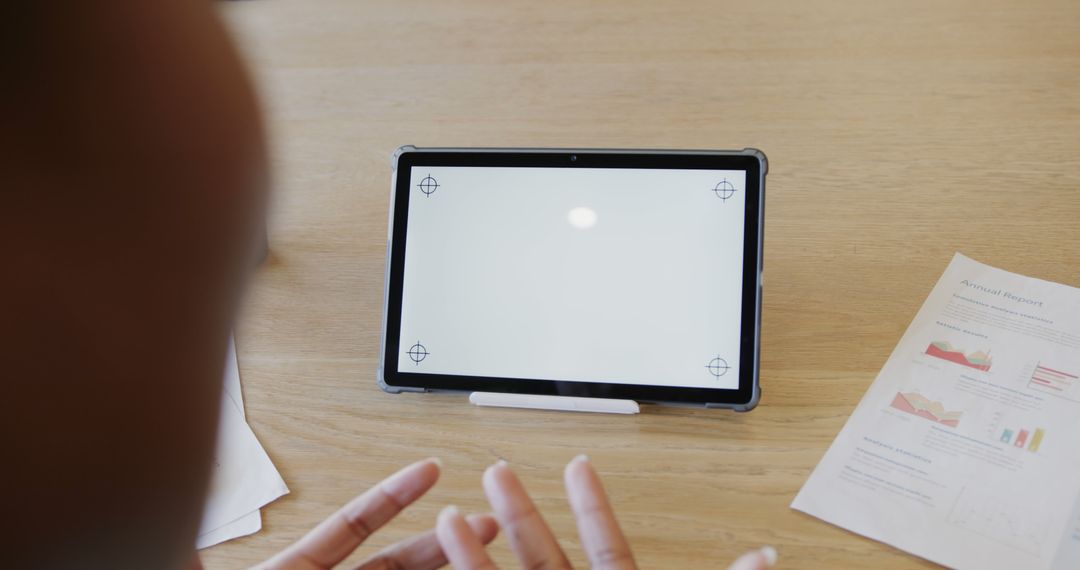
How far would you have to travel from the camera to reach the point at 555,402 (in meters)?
0.76

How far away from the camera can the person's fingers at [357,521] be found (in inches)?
23.6

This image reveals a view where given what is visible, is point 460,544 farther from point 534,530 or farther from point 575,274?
point 575,274

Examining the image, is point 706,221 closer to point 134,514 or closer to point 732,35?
point 732,35

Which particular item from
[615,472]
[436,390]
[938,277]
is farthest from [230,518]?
[938,277]

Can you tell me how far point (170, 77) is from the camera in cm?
25

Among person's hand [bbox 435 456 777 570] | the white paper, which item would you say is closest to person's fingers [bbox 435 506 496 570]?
person's hand [bbox 435 456 777 570]

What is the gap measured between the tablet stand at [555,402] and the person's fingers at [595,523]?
0.18 metres

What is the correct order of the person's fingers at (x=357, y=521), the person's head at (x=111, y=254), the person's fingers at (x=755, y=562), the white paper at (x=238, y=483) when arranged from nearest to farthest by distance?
1. the person's head at (x=111, y=254)
2. the person's fingers at (x=755, y=562)
3. the person's fingers at (x=357, y=521)
4. the white paper at (x=238, y=483)

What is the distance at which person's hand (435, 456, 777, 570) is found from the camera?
539 millimetres

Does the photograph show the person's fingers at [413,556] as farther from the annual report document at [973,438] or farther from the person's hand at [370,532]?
the annual report document at [973,438]

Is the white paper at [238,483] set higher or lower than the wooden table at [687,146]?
lower

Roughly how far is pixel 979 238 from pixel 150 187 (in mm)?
827

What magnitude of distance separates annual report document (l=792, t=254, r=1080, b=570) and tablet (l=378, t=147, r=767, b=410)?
12cm

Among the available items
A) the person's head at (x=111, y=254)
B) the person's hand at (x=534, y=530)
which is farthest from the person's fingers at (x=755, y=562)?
the person's head at (x=111, y=254)
